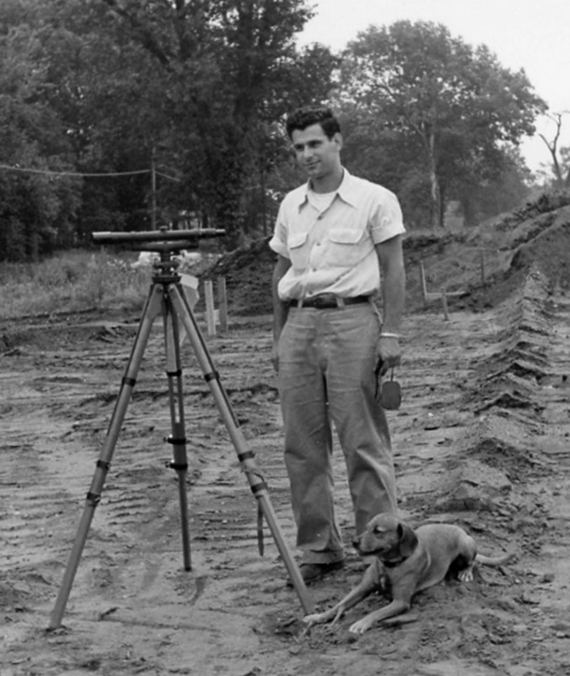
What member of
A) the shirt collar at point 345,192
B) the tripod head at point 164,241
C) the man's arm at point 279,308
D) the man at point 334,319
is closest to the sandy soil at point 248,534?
Result: the man at point 334,319

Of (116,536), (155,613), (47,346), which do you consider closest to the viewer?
(155,613)

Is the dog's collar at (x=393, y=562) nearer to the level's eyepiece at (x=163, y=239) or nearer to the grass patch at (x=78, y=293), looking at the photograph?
the level's eyepiece at (x=163, y=239)

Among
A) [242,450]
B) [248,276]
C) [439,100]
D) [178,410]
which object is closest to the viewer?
[242,450]

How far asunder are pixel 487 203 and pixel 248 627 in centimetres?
8093

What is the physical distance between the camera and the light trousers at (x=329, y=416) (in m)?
5.73

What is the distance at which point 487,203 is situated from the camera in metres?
84.8

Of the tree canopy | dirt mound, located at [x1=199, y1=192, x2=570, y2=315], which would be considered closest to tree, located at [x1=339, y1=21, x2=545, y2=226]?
the tree canopy

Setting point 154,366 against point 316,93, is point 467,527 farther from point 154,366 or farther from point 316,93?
point 316,93

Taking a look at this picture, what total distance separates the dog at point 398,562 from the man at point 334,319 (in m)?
0.36

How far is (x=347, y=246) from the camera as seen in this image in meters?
5.68

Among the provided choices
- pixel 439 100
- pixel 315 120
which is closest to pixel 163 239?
pixel 315 120

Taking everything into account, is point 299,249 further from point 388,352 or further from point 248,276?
point 248,276

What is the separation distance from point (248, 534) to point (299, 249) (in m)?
2.18

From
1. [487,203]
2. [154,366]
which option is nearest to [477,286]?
[154,366]
